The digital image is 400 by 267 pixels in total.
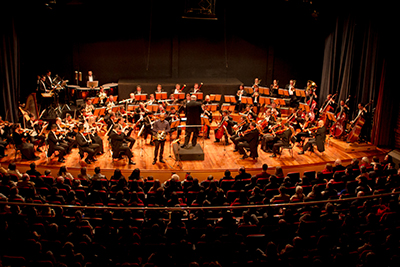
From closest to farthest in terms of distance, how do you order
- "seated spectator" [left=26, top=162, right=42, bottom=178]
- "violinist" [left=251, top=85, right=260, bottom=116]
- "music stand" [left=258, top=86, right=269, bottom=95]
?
1. "seated spectator" [left=26, top=162, right=42, bottom=178]
2. "violinist" [left=251, top=85, right=260, bottom=116]
3. "music stand" [left=258, top=86, right=269, bottom=95]

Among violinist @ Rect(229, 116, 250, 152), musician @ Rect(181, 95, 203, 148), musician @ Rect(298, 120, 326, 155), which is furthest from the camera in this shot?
violinist @ Rect(229, 116, 250, 152)

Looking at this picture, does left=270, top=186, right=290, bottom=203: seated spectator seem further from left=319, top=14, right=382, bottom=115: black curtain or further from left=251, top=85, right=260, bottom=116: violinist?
left=251, top=85, right=260, bottom=116: violinist

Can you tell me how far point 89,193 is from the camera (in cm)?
815

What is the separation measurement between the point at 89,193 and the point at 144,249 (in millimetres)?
2708

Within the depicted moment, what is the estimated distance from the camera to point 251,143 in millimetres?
10930

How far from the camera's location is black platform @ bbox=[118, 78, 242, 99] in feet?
50.6

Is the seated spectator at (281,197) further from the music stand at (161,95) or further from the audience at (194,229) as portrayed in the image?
the music stand at (161,95)

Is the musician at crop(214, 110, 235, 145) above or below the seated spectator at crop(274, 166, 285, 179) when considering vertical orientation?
above

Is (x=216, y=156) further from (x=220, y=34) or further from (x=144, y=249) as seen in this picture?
(x=220, y=34)

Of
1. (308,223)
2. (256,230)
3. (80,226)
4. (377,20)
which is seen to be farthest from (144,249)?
(377,20)

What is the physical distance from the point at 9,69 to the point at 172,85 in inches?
230

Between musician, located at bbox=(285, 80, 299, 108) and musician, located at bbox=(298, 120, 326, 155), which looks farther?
musician, located at bbox=(285, 80, 299, 108)

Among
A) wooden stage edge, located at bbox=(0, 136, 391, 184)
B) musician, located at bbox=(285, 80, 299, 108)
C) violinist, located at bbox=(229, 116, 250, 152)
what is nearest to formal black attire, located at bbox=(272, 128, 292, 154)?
wooden stage edge, located at bbox=(0, 136, 391, 184)

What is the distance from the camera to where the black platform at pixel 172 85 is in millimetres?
15422
